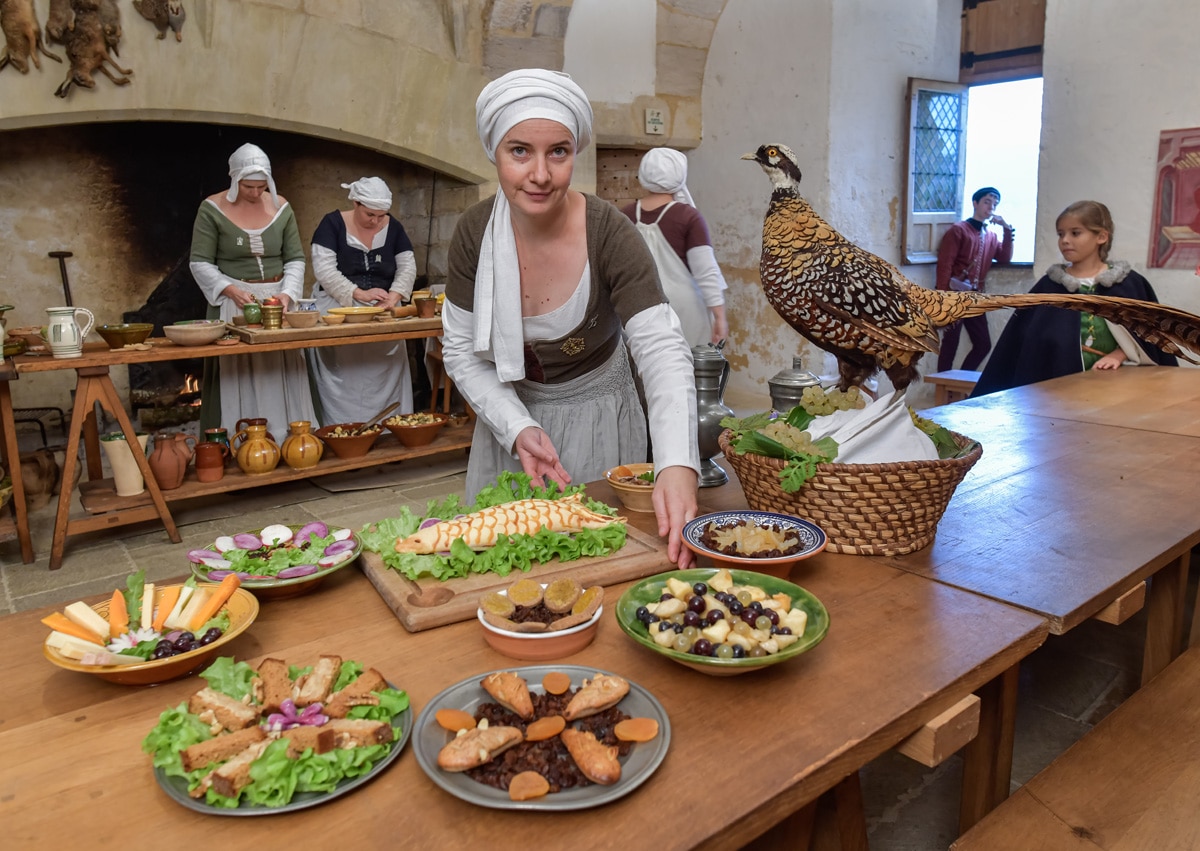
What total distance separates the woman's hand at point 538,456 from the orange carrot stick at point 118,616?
2.84 feet

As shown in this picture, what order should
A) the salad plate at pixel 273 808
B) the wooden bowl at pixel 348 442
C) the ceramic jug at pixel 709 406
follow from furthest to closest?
the wooden bowl at pixel 348 442 → the ceramic jug at pixel 709 406 → the salad plate at pixel 273 808

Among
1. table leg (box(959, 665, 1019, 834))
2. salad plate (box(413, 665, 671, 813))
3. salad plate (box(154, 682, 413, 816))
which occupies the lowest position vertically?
table leg (box(959, 665, 1019, 834))

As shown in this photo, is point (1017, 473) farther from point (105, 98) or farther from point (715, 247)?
point (715, 247)

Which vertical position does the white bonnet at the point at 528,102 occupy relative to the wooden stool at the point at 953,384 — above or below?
above

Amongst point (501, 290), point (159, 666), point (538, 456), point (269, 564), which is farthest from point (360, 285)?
point (159, 666)

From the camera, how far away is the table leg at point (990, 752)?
5.69 ft

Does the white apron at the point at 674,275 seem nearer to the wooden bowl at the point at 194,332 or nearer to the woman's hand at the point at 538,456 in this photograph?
the wooden bowl at the point at 194,332

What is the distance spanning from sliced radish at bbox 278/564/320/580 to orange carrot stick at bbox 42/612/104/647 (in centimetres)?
28

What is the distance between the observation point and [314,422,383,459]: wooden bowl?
188 inches

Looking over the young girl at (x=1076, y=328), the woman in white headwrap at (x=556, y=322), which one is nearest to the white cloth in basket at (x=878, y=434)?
the woman in white headwrap at (x=556, y=322)

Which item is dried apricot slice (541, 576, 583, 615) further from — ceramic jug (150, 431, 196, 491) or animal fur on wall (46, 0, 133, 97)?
animal fur on wall (46, 0, 133, 97)

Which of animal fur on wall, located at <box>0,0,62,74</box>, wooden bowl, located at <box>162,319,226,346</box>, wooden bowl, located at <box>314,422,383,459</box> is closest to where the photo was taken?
wooden bowl, located at <box>162,319,226,346</box>

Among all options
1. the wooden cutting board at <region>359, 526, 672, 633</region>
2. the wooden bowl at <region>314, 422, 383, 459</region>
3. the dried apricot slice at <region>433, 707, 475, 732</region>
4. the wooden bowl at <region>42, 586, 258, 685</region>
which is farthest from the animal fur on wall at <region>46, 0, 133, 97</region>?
the dried apricot slice at <region>433, 707, 475, 732</region>

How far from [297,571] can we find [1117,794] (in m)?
1.45
